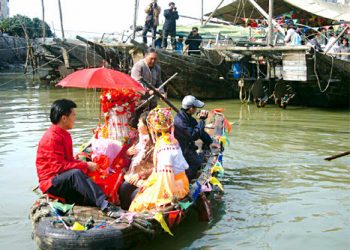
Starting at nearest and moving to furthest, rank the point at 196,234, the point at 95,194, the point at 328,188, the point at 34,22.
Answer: the point at 95,194 → the point at 196,234 → the point at 328,188 → the point at 34,22

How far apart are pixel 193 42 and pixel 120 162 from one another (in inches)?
457

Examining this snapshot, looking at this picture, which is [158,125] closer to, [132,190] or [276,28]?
[132,190]

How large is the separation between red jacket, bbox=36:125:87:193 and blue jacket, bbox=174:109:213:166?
1.40 metres

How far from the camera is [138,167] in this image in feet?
18.3

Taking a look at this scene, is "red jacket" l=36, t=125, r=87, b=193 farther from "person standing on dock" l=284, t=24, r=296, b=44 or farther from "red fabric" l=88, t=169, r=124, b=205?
"person standing on dock" l=284, t=24, r=296, b=44

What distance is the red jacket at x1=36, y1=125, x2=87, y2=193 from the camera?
4.74 m

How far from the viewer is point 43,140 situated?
4.78 metres

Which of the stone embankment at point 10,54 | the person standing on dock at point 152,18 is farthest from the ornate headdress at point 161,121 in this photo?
Answer: the stone embankment at point 10,54

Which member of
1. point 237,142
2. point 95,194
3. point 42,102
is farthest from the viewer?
point 42,102

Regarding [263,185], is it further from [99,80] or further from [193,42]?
[193,42]

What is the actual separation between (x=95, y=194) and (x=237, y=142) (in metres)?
5.97

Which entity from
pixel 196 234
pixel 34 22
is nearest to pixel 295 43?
pixel 196 234

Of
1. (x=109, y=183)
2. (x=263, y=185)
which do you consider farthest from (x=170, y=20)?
(x=109, y=183)

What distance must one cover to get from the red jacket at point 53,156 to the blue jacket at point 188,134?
4.59 feet
